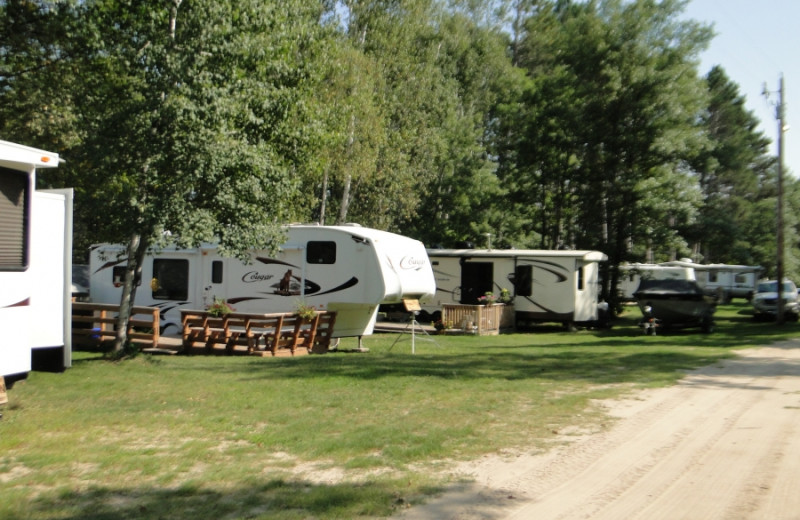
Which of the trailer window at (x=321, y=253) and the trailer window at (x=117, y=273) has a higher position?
the trailer window at (x=321, y=253)

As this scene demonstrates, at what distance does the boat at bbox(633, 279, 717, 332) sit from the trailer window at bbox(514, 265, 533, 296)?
130 inches

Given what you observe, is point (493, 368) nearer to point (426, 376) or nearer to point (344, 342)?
point (426, 376)

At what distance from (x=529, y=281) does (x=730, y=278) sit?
2510cm

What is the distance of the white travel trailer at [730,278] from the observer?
140 ft

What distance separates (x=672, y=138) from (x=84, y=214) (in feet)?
69.7

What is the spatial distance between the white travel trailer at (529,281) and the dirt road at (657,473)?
1415 cm

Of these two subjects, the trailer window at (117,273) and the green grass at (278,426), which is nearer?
the green grass at (278,426)

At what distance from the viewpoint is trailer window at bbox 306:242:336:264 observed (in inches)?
644

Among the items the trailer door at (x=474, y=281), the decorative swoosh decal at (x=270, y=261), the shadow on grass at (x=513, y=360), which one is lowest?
the shadow on grass at (x=513, y=360)

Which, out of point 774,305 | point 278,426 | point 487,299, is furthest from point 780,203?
point 278,426

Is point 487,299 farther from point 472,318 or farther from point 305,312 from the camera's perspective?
point 305,312

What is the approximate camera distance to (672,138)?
27.7m

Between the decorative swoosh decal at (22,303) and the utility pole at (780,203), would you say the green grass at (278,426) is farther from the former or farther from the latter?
the utility pole at (780,203)

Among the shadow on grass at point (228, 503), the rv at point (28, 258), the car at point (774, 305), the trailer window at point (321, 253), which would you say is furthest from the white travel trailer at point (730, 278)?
the shadow on grass at point (228, 503)
